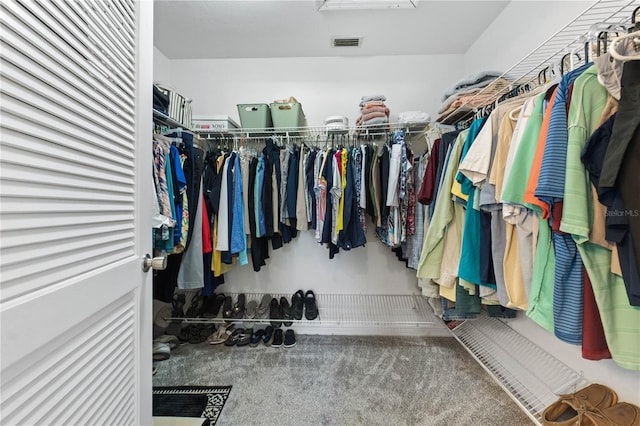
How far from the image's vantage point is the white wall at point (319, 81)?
217cm

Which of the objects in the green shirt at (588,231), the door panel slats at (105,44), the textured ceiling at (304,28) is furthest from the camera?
the textured ceiling at (304,28)

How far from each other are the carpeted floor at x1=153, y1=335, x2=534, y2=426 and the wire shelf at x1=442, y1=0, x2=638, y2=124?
5.46 feet

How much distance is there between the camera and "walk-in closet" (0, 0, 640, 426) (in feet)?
1.69

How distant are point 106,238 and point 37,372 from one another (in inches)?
11.8

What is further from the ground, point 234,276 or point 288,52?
point 288,52

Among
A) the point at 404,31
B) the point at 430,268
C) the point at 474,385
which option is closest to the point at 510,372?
the point at 474,385

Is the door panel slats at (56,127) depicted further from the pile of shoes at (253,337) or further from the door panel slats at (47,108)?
the pile of shoes at (253,337)

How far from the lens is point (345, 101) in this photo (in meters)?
2.20

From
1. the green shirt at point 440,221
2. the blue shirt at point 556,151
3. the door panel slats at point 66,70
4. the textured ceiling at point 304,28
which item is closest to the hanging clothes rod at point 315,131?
the green shirt at point 440,221

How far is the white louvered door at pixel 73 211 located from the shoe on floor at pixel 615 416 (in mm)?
1657

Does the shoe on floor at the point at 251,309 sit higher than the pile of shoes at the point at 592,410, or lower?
lower

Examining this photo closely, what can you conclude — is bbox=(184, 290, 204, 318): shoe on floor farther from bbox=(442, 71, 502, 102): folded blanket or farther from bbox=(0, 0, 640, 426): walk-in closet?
bbox=(442, 71, 502, 102): folded blanket

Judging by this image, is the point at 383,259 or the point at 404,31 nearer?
the point at 404,31

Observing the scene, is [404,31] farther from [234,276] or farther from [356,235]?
[234,276]
